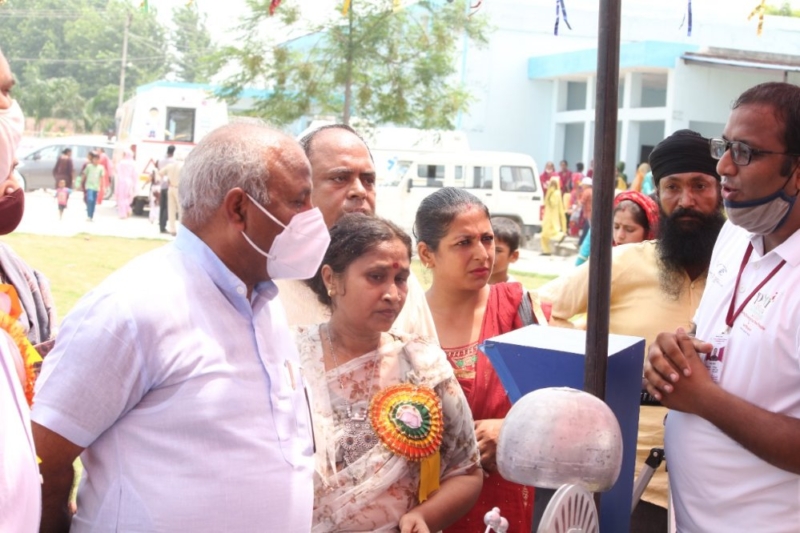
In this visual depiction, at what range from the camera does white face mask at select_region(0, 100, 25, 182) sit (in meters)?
1.65

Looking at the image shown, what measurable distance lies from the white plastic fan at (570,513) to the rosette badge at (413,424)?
932 millimetres

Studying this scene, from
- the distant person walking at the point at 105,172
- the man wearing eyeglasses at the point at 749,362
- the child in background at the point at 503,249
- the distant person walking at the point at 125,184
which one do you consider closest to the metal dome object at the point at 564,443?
the man wearing eyeglasses at the point at 749,362

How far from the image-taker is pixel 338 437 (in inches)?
102

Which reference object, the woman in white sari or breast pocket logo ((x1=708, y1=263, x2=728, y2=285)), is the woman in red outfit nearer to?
the woman in white sari

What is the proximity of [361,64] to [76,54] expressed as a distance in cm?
4582

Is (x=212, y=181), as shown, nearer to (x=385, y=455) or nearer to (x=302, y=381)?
(x=302, y=381)

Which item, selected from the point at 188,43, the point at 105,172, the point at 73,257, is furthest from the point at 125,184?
the point at 188,43

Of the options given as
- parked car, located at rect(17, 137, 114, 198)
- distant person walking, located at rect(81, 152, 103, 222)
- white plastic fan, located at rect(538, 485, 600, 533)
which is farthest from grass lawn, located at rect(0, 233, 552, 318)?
parked car, located at rect(17, 137, 114, 198)

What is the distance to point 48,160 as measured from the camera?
2945 centimetres

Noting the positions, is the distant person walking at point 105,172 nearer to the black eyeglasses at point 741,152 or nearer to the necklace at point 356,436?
the necklace at point 356,436

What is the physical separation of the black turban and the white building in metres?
17.7

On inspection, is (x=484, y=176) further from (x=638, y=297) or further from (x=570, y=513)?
(x=570, y=513)

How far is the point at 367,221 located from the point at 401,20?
624 inches

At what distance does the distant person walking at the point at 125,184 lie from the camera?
22.8m
